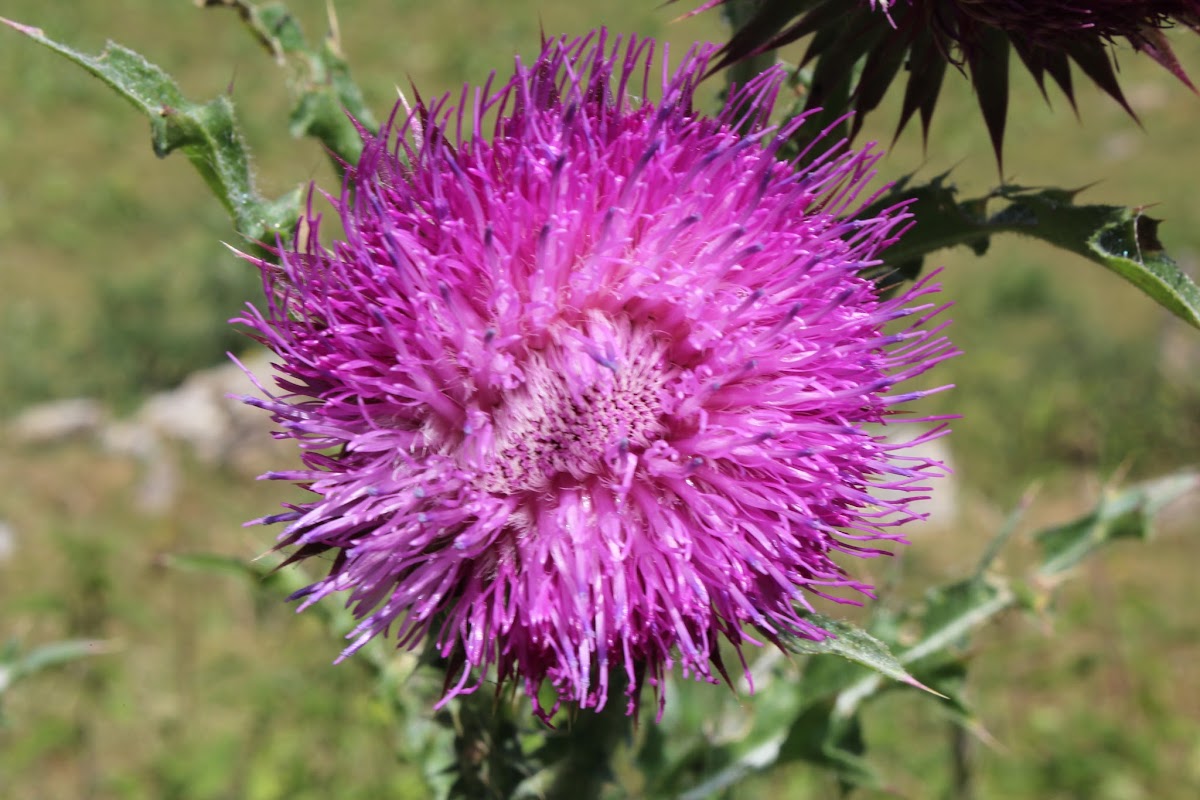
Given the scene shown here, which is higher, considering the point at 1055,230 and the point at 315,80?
the point at 315,80

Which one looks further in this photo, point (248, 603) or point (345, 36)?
point (345, 36)

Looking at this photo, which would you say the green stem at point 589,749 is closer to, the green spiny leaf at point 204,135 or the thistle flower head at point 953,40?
the green spiny leaf at point 204,135

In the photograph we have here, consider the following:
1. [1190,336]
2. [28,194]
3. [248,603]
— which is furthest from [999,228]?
[28,194]

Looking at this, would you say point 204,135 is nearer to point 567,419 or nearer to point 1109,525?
point 567,419

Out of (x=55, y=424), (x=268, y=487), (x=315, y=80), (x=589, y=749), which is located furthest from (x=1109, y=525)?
(x=55, y=424)

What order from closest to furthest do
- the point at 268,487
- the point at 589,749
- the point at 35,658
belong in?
the point at 589,749, the point at 35,658, the point at 268,487

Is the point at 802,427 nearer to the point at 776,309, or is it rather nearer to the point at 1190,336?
the point at 776,309

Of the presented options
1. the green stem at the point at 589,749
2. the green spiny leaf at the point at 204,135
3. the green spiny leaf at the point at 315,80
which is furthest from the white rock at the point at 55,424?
the green stem at the point at 589,749
